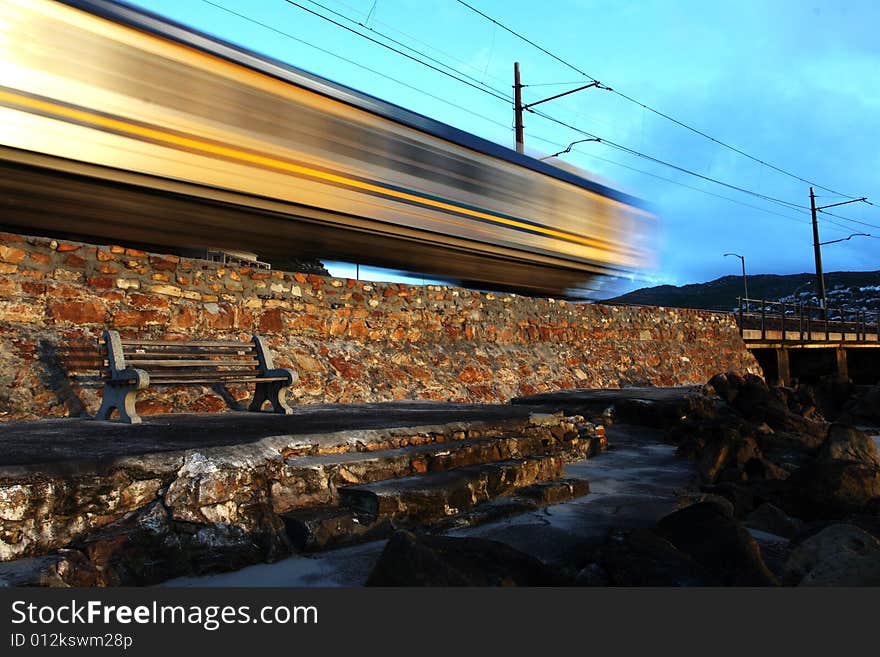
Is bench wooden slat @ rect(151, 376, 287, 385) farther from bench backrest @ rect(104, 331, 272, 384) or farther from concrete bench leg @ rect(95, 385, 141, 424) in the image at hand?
concrete bench leg @ rect(95, 385, 141, 424)

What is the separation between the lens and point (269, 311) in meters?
6.21

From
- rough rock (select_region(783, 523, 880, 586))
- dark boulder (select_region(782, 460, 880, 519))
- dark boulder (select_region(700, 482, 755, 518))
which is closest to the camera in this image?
rough rock (select_region(783, 523, 880, 586))

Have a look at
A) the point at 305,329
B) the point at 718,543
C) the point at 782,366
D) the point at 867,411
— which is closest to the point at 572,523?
the point at 718,543

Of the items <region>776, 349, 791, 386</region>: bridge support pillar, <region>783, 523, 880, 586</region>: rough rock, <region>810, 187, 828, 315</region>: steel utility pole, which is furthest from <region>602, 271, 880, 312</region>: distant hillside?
<region>783, 523, 880, 586</region>: rough rock

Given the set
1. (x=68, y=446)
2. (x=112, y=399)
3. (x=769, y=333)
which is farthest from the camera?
(x=769, y=333)

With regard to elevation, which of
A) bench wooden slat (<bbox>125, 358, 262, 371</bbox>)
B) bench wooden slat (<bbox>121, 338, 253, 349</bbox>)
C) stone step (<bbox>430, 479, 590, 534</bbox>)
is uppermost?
bench wooden slat (<bbox>121, 338, 253, 349</bbox>)

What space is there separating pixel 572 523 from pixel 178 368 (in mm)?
3204

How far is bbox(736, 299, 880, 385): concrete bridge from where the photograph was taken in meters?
16.3

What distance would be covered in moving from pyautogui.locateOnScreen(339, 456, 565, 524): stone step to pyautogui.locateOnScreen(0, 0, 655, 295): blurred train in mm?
2631

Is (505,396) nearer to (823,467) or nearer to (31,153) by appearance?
(823,467)

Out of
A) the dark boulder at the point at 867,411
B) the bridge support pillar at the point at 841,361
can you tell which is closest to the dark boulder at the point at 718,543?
the dark boulder at the point at 867,411

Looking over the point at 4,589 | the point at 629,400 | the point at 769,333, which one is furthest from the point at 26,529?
the point at 769,333

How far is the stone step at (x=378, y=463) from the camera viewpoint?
2904 mm

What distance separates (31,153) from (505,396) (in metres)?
5.69
